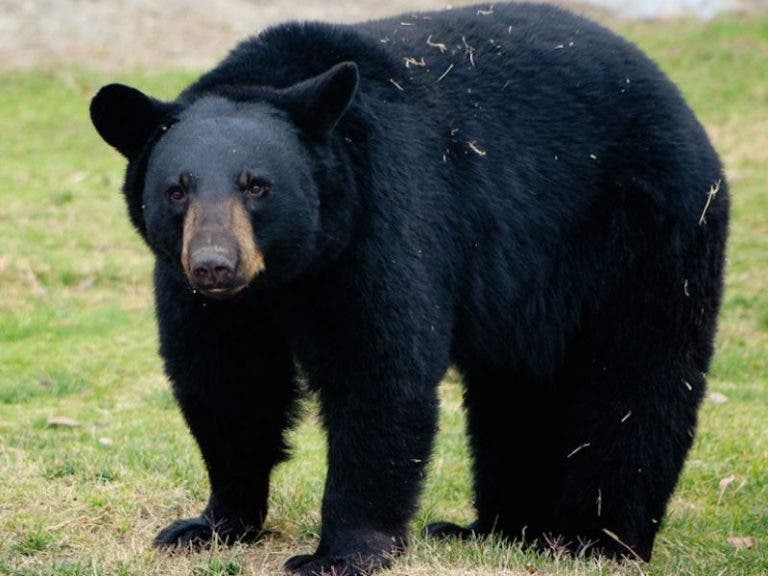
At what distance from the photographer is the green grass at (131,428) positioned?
5.79m

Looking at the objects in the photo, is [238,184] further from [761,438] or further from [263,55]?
[761,438]

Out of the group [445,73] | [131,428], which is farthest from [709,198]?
[131,428]

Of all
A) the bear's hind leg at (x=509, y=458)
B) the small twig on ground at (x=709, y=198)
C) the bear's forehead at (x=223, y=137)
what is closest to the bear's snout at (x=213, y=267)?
the bear's forehead at (x=223, y=137)

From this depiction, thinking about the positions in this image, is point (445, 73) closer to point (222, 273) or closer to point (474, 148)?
point (474, 148)

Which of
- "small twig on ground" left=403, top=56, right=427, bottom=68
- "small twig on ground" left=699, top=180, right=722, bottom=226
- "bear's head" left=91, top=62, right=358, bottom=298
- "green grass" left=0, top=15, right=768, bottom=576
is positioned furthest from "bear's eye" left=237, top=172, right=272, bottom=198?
"small twig on ground" left=699, top=180, right=722, bottom=226

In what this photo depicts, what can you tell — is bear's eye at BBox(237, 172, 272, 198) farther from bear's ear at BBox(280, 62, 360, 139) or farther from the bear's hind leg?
the bear's hind leg

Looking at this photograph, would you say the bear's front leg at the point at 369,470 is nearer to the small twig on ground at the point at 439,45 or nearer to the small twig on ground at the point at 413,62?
the small twig on ground at the point at 413,62

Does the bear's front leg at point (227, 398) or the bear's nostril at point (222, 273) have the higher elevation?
the bear's nostril at point (222, 273)

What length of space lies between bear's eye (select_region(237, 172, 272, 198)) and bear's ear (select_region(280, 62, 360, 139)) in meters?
0.29

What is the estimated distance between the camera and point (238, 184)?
499 cm

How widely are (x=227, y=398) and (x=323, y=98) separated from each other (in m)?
1.21

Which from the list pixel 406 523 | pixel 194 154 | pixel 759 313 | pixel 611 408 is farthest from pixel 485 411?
pixel 759 313

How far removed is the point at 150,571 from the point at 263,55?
1934 mm

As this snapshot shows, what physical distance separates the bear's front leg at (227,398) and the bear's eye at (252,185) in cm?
51
